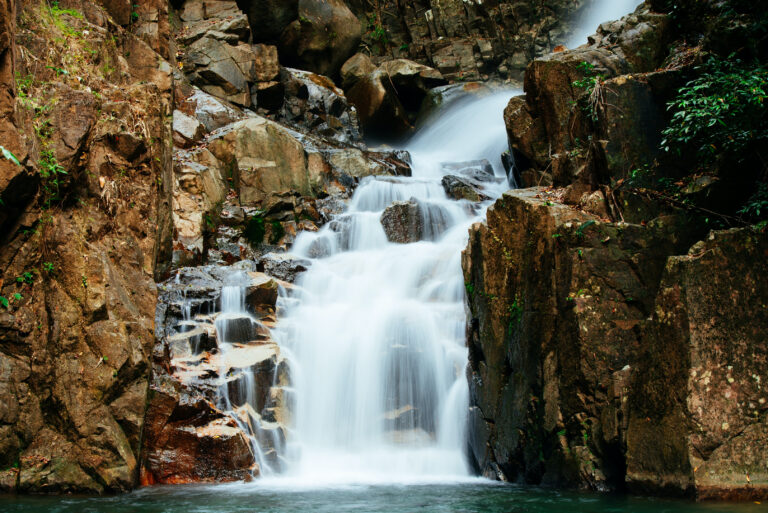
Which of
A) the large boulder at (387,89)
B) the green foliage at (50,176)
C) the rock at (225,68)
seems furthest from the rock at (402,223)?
the large boulder at (387,89)

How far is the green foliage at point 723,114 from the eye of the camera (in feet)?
21.8

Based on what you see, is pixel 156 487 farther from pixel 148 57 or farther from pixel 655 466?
pixel 148 57

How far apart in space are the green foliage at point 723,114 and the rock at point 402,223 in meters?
7.43

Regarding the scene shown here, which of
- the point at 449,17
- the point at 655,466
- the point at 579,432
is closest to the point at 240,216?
the point at 579,432

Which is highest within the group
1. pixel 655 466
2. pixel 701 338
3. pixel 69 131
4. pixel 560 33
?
pixel 560 33

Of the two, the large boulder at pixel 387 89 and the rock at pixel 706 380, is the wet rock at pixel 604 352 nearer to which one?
the rock at pixel 706 380

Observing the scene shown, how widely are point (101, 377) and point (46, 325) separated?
92 cm

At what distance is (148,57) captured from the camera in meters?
13.8

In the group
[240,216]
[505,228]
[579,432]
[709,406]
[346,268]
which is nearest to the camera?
[709,406]

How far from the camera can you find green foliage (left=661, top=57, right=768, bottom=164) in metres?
6.64

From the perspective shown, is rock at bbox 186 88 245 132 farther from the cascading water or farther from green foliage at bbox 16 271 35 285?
green foliage at bbox 16 271 35 285

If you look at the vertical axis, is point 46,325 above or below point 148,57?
below

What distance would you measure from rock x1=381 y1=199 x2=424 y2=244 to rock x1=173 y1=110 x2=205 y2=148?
5.28 m

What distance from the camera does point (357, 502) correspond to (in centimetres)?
646
